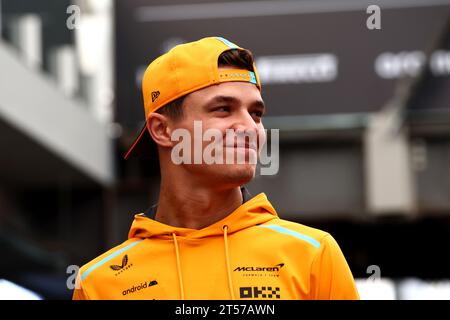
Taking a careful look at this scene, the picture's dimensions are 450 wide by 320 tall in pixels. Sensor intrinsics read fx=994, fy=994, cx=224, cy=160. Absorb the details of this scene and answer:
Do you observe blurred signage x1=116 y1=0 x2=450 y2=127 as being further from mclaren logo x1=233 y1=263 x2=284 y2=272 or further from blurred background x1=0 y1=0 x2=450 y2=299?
mclaren logo x1=233 y1=263 x2=284 y2=272

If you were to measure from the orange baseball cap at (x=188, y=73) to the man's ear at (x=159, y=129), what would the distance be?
0.09 feet

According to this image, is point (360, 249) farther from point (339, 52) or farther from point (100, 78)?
point (100, 78)

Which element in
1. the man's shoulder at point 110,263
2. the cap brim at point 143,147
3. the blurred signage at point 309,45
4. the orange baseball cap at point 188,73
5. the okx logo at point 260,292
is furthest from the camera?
the blurred signage at point 309,45

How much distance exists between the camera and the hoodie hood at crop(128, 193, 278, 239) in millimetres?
2850

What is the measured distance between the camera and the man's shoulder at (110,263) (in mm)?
2888

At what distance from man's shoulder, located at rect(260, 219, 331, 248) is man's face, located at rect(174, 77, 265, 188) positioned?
18 cm

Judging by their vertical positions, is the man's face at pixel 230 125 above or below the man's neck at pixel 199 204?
above

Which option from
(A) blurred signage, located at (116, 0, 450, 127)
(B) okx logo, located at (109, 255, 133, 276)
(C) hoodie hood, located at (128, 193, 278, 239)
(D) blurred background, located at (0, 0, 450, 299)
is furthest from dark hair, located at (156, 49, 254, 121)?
(A) blurred signage, located at (116, 0, 450, 127)

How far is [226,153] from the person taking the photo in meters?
2.76

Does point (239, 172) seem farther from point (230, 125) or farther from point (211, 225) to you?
point (211, 225)

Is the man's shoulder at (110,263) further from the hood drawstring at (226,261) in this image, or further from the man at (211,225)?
the hood drawstring at (226,261)

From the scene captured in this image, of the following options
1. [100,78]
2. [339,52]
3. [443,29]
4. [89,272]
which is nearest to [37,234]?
[100,78]

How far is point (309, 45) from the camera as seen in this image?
41.9 ft

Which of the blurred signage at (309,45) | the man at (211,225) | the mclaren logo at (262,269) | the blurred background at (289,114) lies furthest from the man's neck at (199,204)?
the blurred signage at (309,45)
